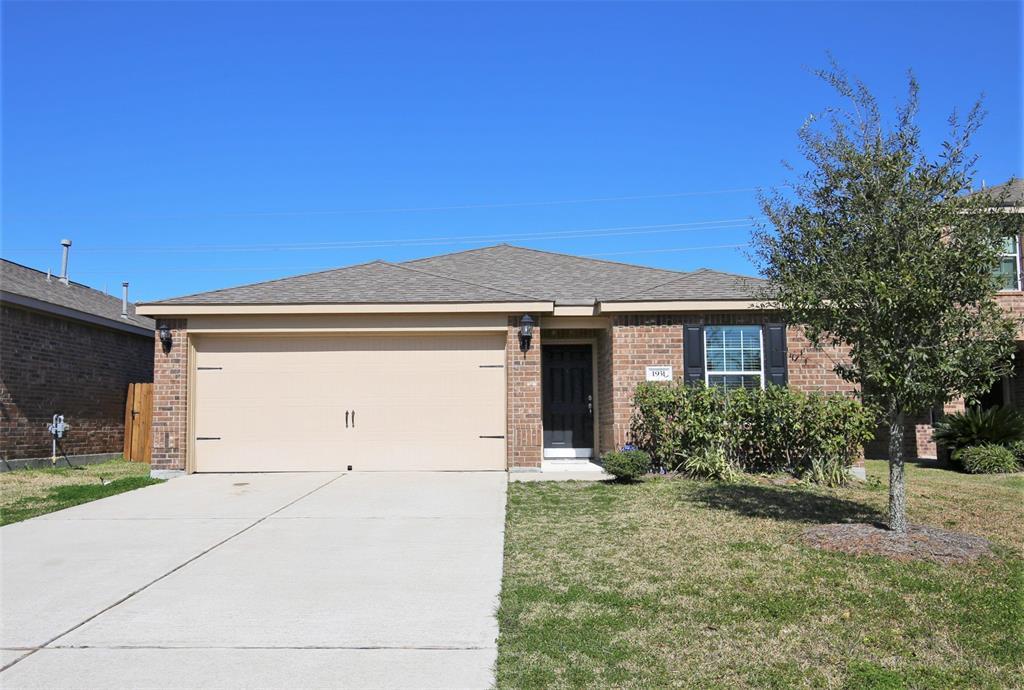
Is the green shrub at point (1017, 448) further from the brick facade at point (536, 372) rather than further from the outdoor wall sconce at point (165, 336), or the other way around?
the outdoor wall sconce at point (165, 336)

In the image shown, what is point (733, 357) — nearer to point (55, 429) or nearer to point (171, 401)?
point (171, 401)

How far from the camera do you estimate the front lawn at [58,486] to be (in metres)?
9.08

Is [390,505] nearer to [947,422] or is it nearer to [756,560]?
[756,560]

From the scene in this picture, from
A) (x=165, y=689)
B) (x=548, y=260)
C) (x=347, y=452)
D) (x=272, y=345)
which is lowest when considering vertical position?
(x=165, y=689)

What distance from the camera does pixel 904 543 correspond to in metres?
6.31

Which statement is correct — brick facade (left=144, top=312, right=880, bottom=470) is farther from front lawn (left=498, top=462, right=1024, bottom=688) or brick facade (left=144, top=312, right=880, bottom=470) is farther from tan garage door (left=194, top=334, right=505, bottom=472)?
front lawn (left=498, top=462, right=1024, bottom=688)

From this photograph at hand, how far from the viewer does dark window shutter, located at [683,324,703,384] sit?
11.8 meters

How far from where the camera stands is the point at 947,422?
1335 centimetres

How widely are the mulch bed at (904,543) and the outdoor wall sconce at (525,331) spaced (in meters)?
5.87

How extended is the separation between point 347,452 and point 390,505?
349 cm

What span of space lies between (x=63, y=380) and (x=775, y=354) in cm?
1271

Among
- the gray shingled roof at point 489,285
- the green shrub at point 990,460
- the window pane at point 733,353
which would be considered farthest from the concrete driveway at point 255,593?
the green shrub at point 990,460

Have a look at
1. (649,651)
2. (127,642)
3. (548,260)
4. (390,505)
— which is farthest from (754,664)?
(548,260)

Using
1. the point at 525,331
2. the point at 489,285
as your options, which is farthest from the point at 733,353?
the point at 489,285
